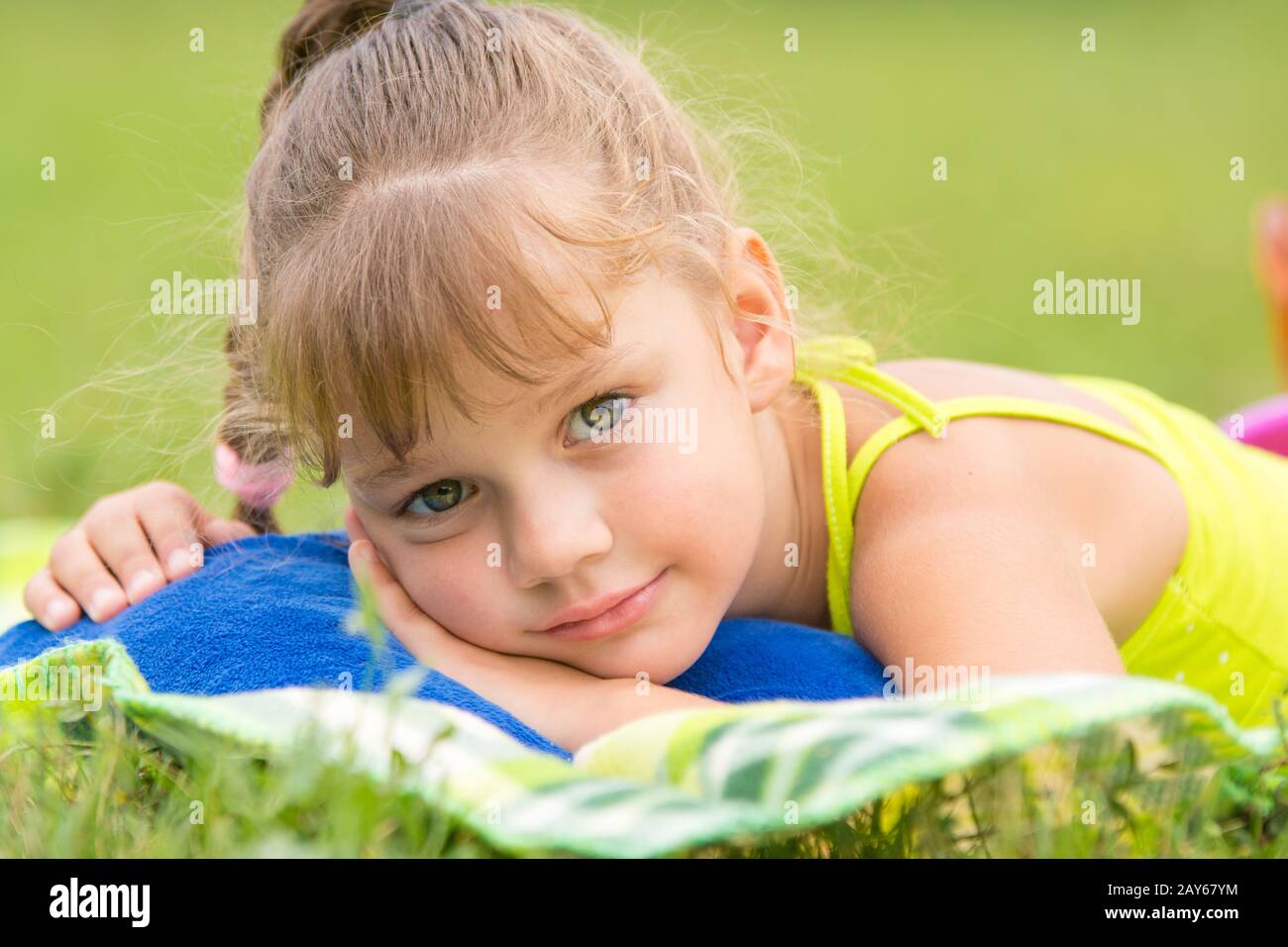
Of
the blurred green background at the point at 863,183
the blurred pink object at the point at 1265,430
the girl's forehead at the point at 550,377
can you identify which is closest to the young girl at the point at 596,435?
the girl's forehead at the point at 550,377

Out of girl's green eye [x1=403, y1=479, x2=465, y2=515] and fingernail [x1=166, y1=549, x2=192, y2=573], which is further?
fingernail [x1=166, y1=549, x2=192, y2=573]

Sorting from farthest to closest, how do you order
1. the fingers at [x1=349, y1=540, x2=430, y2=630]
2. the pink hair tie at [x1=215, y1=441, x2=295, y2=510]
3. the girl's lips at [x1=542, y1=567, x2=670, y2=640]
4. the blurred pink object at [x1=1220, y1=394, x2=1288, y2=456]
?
the blurred pink object at [x1=1220, y1=394, x2=1288, y2=456], the pink hair tie at [x1=215, y1=441, x2=295, y2=510], the fingers at [x1=349, y1=540, x2=430, y2=630], the girl's lips at [x1=542, y1=567, x2=670, y2=640]

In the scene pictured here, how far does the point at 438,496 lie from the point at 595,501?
0.83ft

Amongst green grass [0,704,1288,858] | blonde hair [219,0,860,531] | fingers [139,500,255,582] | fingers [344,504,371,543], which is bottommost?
green grass [0,704,1288,858]

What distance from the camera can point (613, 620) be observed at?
221 centimetres

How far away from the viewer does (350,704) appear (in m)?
1.87

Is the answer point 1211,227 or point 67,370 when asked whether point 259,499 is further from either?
point 1211,227

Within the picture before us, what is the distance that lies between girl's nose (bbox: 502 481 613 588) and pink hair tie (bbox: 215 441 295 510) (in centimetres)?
78

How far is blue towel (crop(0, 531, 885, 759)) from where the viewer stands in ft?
7.14

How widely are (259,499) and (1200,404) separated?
3.75m

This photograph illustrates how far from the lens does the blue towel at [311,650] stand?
2176 millimetres

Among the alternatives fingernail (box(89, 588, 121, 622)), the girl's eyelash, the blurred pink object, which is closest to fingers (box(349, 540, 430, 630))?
the girl's eyelash

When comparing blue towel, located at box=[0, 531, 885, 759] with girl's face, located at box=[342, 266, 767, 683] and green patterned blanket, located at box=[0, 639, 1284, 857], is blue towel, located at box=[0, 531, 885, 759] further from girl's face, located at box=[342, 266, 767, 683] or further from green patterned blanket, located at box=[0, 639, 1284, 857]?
green patterned blanket, located at box=[0, 639, 1284, 857]

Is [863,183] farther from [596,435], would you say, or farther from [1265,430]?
[596,435]
